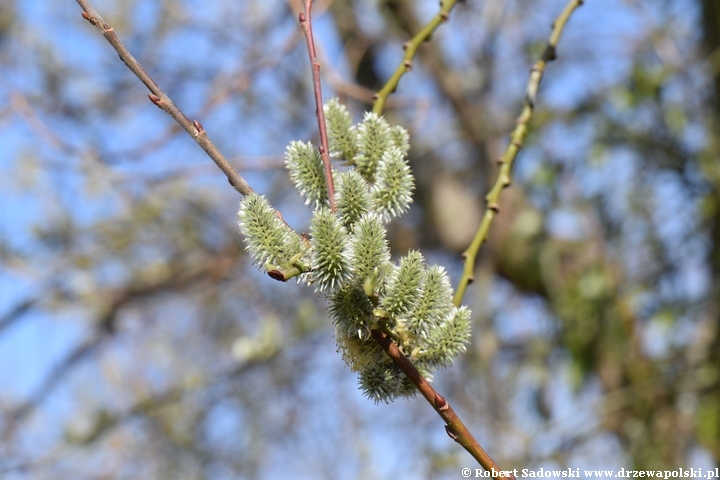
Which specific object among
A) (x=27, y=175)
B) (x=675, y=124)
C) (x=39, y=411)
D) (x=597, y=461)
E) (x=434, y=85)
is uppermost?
(x=434, y=85)

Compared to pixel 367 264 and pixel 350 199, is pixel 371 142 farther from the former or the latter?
pixel 367 264

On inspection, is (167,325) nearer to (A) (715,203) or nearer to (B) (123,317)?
(B) (123,317)

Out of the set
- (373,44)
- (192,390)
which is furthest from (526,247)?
(192,390)

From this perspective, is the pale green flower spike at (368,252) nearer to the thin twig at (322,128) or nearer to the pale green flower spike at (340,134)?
the thin twig at (322,128)

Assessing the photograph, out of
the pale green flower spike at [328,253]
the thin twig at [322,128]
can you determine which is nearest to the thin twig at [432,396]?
the pale green flower spike at [328,253]

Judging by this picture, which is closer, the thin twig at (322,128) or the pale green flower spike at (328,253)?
the pale green flower spike at (328,253)
